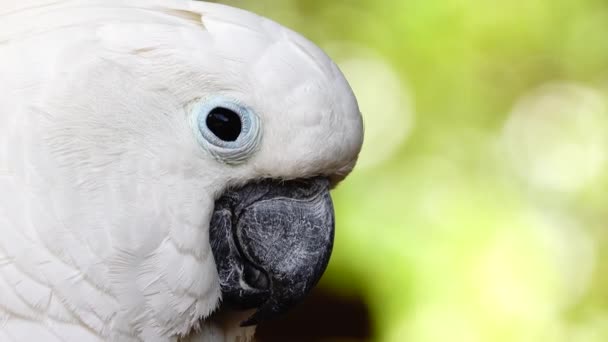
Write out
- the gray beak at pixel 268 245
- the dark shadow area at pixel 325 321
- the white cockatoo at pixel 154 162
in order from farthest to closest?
the dark shadow area at pixel 325 321 < the gray beak at pixel 268 245 < the white cockatoo at pixel 154 162

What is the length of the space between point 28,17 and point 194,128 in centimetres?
36

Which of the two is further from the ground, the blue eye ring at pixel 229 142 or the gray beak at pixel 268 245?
the blue eye ring at pixel 229 142

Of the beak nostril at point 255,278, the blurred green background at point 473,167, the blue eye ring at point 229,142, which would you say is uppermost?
the blurred green background at point 473,167

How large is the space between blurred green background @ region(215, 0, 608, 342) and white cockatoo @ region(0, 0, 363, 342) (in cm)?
286

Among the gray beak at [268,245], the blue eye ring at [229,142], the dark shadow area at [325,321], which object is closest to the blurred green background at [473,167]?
the dark shadow area at [325,321]

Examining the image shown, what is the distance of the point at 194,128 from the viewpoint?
1248 millimetres

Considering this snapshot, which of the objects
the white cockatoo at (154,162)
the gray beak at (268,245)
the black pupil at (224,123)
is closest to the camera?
the white cockatoo at (154,162)

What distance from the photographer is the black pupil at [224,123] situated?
1261 mm

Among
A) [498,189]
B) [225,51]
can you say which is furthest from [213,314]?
[498,189]

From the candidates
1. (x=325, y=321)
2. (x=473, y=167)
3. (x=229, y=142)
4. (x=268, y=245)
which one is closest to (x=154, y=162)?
(x=229, y=142)

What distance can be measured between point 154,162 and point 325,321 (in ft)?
10.6

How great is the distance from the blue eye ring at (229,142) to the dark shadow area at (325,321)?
302 centimetres

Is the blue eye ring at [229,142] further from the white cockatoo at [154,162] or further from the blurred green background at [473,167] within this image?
the blurred green background at [473,167]

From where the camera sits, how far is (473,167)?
178 inches
